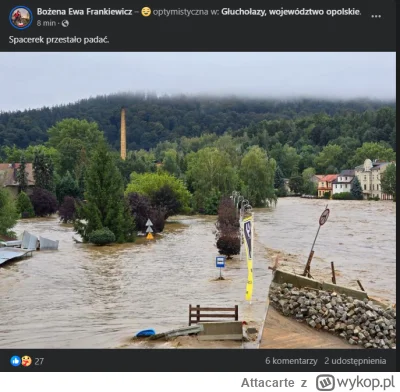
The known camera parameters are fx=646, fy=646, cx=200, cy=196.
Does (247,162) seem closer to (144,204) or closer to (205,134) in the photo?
(144,204)

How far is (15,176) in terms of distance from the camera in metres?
61.8

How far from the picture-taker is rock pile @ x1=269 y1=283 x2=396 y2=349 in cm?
1298

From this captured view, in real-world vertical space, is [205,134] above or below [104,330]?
above

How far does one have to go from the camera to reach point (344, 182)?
7144cm

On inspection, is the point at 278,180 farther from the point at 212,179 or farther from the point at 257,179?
the point at 212,179

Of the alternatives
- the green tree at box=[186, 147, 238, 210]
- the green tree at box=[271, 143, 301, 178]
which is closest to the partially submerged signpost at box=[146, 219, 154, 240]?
the green tree at box=[186, 147, 238, 210]

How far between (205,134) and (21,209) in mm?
51938

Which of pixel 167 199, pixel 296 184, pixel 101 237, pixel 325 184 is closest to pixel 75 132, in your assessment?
pixel 296 184

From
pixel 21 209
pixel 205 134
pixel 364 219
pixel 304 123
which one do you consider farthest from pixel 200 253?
pixel 304 123

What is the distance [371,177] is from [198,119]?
47897mm

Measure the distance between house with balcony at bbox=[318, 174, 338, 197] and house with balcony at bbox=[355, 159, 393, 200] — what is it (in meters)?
6.35
